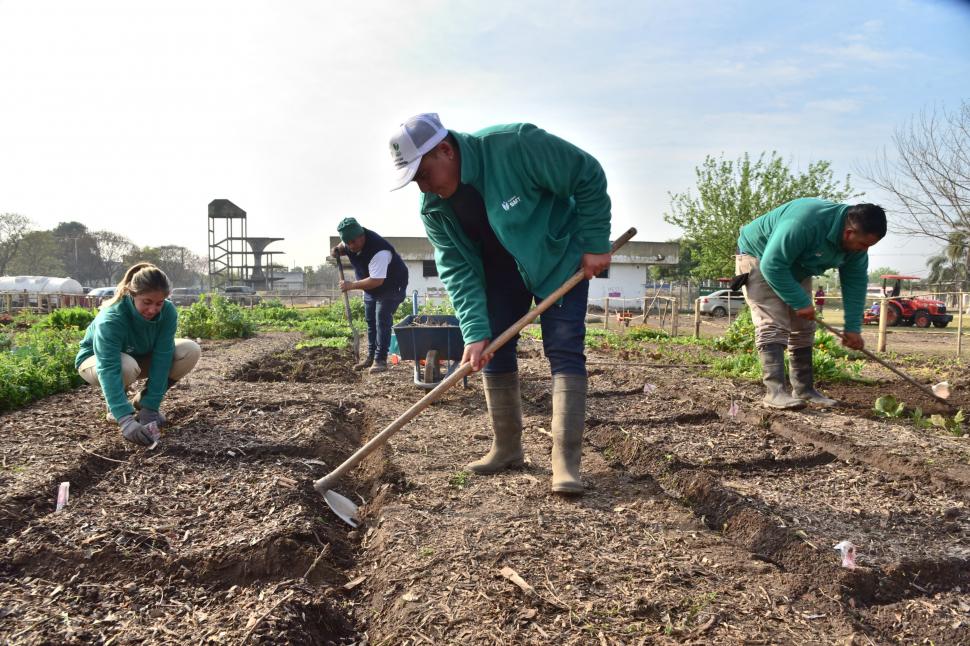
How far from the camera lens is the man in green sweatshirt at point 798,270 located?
15.5ft

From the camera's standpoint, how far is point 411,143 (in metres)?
2.72

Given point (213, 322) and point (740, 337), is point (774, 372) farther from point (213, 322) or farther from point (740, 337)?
point (213, 322)

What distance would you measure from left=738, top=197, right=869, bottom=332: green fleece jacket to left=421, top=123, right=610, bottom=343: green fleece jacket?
2.48 metres

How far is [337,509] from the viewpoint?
2990 millimetres

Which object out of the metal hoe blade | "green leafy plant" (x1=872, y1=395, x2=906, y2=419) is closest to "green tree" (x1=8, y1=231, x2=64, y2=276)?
the metal hoe blade

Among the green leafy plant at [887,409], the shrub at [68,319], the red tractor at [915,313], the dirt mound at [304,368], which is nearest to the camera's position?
the green leafy plant at [887,409]

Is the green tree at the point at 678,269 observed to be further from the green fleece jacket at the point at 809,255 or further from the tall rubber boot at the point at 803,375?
the green fleece jacket at the point at 809,255

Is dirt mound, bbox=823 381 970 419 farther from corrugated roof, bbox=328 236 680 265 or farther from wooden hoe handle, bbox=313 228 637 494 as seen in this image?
corrugated roof, bbox=328 236 680 265

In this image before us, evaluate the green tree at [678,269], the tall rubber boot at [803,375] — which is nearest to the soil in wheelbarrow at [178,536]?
the tall rubber boot at [803,375]

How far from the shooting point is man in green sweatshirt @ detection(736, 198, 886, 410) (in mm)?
4738

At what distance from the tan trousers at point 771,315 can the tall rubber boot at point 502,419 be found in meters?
2.95

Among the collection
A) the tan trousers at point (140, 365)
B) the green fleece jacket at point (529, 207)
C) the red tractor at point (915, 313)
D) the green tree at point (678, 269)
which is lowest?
the red tractor at point (915, 313)

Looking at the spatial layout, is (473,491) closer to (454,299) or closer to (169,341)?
(454,299)

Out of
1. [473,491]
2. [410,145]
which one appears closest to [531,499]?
[473,491]
